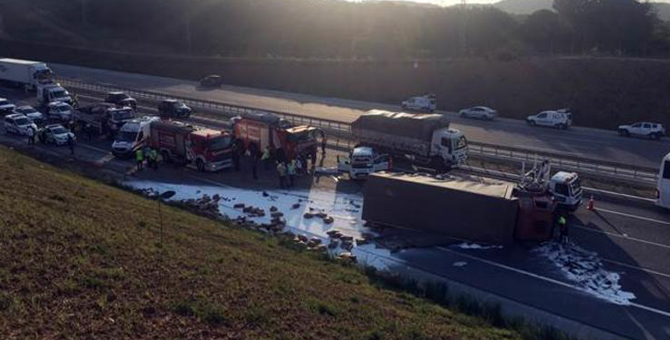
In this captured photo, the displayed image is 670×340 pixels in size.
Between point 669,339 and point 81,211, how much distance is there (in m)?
15.6

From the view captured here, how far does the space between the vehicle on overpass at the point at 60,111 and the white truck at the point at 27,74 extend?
38.4ft

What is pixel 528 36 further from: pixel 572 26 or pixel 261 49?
pixel 261 49

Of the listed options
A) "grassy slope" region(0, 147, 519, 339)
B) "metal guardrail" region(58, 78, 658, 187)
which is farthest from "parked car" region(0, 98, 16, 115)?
"grassy slope" region(0, 147, 519, 339)

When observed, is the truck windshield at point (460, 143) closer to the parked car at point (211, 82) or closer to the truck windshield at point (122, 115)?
the truck windshield at point (122, 115)

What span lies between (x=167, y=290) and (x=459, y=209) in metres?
11.5

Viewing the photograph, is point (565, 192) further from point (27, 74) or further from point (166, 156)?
point (27, 74)

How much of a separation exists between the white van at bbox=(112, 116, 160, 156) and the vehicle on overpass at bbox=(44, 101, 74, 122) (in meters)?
9.48

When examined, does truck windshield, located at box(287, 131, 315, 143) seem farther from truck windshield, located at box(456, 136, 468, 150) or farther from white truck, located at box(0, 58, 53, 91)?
white truck, located at box(0, 58, 53, 91)

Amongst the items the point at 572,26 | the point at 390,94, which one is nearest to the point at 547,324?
the point at 390,94

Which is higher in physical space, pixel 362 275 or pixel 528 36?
pixel 528 36

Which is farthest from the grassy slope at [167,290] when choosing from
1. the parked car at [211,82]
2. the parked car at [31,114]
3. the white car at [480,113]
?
the parked car at [211,82]

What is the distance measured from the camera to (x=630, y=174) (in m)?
30.4

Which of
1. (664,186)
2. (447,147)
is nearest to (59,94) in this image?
(447,147)

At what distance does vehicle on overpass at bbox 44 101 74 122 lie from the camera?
42.9m
